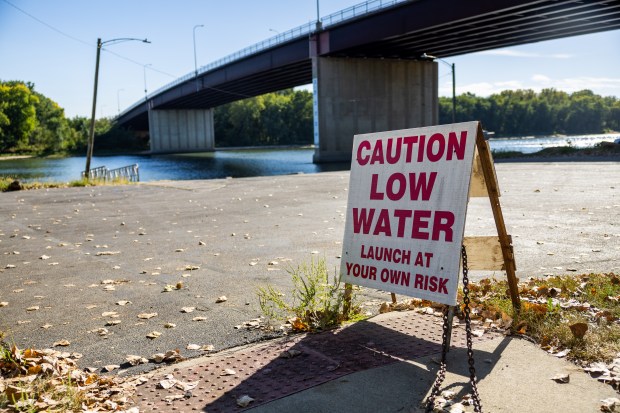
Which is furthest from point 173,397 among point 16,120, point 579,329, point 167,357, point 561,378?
point 16,120

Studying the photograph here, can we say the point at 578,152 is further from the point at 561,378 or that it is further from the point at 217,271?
the point at 561,378

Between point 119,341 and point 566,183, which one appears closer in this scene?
point 119,341

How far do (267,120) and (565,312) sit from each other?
487 feet

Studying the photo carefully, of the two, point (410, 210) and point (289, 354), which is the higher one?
point (410, 210)

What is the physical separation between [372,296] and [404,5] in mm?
38688

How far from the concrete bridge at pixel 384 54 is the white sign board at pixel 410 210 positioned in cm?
3340

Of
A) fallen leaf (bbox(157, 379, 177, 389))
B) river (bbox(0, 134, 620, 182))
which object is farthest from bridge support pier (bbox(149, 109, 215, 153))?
fallen leaf (bbox(157, 379, 177, 389))

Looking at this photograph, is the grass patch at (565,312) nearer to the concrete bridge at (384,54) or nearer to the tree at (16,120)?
the concrete bridge at (384,54)

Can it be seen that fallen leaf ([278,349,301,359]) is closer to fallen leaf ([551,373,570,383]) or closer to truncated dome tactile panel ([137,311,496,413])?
truncated dome tactile panel ([137,311,496,413])

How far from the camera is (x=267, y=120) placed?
151m

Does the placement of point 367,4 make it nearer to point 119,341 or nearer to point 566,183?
point 566,183

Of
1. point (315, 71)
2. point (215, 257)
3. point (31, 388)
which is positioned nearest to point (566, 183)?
point (215, 257)

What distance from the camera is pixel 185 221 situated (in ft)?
42.5

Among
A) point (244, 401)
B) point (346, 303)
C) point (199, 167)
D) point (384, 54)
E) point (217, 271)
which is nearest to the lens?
point (244, 401)
